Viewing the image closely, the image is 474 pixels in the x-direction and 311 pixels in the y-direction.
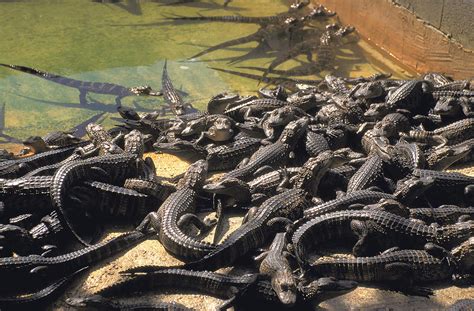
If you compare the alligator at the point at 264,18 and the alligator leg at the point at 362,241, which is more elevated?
the alligator at the point at 264,18

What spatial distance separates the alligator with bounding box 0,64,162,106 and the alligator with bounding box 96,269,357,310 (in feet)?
16.3

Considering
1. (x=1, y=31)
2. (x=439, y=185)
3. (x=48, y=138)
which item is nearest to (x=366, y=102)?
(x=439, y=185)

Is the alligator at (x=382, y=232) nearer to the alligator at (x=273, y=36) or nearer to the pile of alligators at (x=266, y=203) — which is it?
the pile of alligators at (x=266, y=203)

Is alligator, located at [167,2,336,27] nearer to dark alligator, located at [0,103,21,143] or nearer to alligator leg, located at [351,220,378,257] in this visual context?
dark alligator, located at [0,103,21,143]

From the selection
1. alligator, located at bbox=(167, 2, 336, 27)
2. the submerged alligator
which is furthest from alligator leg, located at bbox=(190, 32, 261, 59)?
the submerged alligator

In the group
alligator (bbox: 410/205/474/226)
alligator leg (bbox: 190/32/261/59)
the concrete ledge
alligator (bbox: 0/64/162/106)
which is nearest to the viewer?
alligator (bbox: 410/205/474/226)

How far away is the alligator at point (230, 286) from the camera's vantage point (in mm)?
3805

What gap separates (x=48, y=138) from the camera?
6.59 meters

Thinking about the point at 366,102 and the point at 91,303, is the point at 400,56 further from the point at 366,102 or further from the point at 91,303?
the point at 91,303

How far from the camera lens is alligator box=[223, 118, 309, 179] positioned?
5.36 metres

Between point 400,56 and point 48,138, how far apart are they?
636 cm

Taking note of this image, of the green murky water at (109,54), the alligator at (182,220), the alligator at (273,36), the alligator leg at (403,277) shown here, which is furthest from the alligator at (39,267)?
the alligator at (273,36)

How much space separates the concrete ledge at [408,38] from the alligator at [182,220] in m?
5.06

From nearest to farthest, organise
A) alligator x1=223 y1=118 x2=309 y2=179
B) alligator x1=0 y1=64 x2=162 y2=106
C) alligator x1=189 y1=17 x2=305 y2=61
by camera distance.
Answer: alligator x1=223 y1=118 x2=309 y2=179 → alligator x1=0 y1=64 x2=162 y2=106 → alligator x1=189 y1=17 x2=305 y2=61
